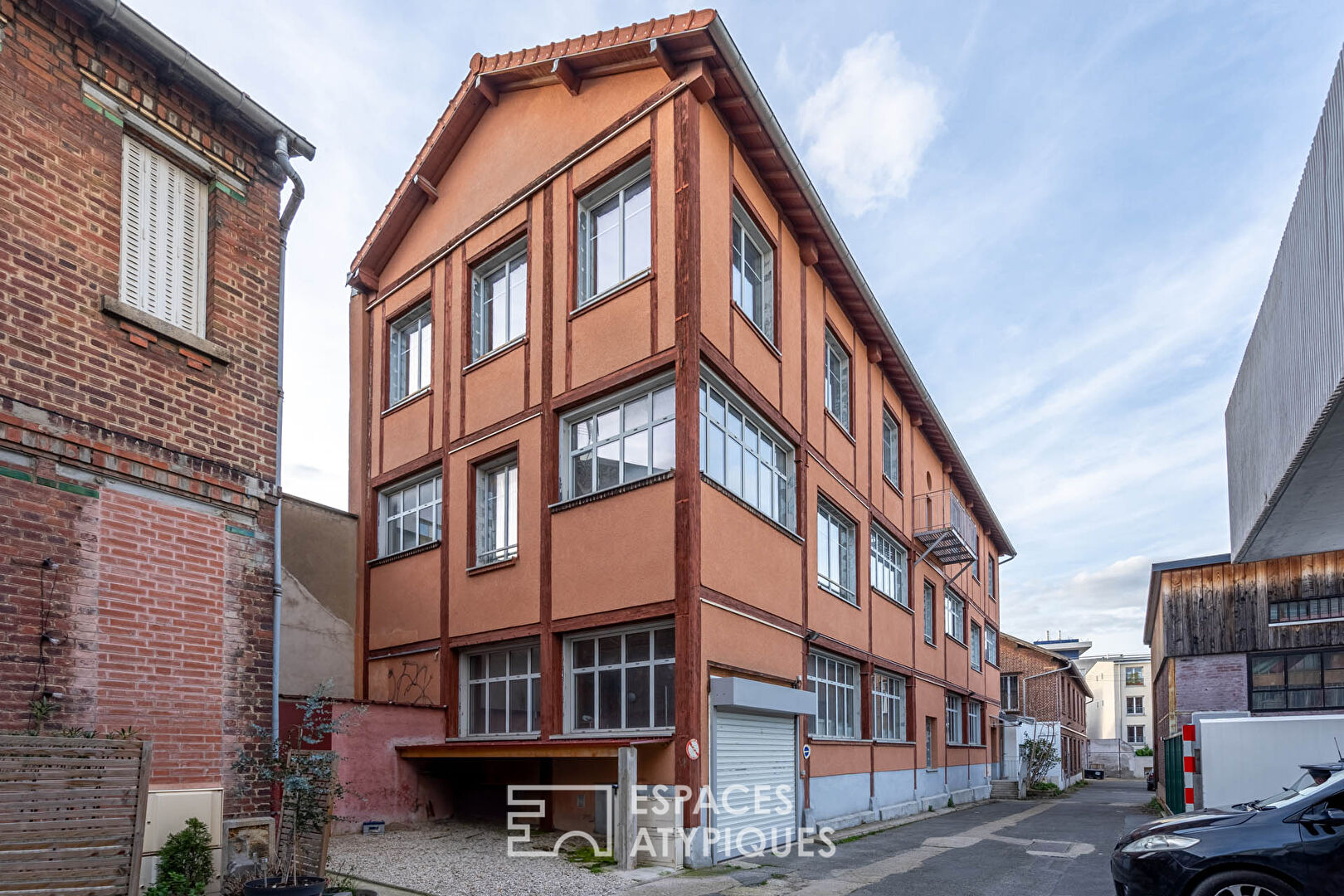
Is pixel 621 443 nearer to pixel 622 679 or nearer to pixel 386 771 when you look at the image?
pixel 622 679

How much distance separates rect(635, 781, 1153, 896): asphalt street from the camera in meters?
11.5

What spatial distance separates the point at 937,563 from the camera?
2911 centimetres

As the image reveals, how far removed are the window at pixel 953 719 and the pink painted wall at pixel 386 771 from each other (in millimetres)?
17624

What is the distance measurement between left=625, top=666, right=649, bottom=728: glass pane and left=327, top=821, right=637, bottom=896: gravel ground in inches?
80.2

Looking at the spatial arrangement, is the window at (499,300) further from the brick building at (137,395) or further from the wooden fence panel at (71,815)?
the wooden fence panel at (71,815)

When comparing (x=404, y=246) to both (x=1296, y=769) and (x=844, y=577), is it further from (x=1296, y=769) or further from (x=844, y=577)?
(x=1296, y=769)

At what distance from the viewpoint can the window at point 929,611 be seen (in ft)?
92.4

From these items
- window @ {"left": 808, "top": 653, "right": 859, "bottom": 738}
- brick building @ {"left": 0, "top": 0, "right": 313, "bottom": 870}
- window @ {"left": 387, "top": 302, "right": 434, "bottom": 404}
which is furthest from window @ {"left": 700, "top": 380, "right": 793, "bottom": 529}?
window @ {"left": 387, "top": 302, "right": 434, "bottom": 404}

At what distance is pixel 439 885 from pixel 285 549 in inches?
360

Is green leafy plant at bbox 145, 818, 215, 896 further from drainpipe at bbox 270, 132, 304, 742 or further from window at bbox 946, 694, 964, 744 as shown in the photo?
window at bbox 946, 694, 964, 744

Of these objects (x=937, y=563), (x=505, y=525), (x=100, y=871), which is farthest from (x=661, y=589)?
(x=937, y=563)

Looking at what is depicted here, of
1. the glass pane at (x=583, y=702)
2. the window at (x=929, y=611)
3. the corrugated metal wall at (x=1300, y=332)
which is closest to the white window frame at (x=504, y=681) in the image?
the glass pane at (x=583, y=702)

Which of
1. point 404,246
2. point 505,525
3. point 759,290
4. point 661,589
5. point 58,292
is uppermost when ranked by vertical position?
point 404,246

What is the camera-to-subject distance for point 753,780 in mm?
14570
